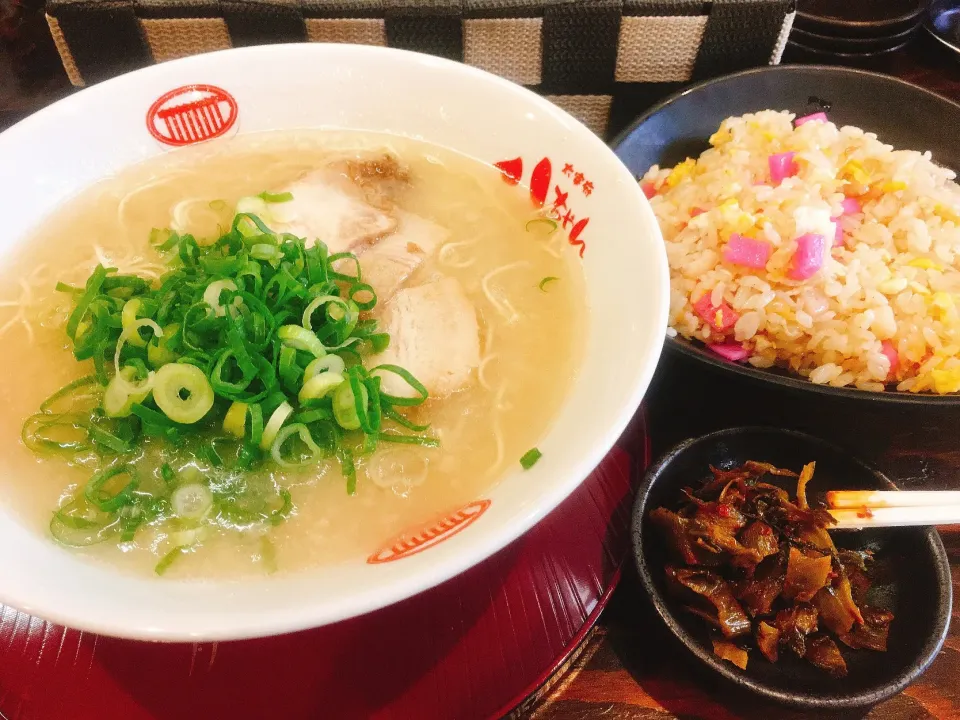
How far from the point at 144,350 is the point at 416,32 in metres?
1.27

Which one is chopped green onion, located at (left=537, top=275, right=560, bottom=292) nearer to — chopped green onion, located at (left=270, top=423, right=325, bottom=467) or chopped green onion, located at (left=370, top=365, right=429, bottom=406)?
chopped green onion, located at (left=370, top=365, right=429, bottom=406)

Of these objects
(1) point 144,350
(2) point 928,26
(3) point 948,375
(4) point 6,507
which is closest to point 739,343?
(3) point 948,375

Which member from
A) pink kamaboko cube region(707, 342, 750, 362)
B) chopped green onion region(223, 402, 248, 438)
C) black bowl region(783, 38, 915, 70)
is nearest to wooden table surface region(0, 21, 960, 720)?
pink kamaboko cube region(707, 342, 750, 362)

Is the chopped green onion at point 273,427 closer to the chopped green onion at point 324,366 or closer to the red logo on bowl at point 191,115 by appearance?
the chopped green onion at point 324,366

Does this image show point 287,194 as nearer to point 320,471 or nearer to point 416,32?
point 416,32

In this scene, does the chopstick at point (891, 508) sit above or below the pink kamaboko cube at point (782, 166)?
below

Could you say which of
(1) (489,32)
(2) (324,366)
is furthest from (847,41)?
(2) (324,366)

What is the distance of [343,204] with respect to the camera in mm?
1807

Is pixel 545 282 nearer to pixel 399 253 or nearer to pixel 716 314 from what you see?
pixel 399 253

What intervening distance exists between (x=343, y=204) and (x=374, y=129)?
12.4 inches

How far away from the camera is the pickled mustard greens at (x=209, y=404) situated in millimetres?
1233

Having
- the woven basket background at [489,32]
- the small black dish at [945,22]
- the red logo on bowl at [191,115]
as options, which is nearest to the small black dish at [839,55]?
the small black dish at [945,22]

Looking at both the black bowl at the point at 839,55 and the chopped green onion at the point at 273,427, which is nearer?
the chopped green onion at the point at 273,427

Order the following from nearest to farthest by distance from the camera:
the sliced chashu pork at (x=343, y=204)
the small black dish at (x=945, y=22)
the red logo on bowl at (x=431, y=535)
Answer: the red logo on bowl at (x=431, y=535)
the sliced chashu pork at (x=343, y=204)
the small black dish at (x=945, y=22)
